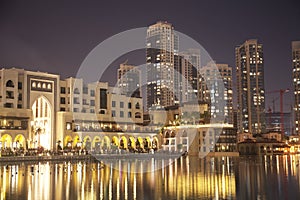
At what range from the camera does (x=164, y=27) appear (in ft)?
618

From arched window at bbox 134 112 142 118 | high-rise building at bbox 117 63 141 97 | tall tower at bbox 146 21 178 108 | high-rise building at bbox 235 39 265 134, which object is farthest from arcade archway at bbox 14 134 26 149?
high-rise building at bbox 235 39 265 134

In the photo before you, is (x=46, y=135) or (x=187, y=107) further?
(x=187, y=107)

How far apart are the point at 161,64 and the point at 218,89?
30197 millimetres

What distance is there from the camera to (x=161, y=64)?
642 feet

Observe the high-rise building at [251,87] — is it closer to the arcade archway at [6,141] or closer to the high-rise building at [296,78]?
the high-rise building at [296,78]

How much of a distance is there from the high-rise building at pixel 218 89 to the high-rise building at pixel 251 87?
5.10 m

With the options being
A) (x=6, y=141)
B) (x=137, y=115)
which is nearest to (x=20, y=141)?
(x=6, y=141)

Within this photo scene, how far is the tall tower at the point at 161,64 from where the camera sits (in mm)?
191000

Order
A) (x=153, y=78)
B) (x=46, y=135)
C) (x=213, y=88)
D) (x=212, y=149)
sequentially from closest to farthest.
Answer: (x=46, y=135) < (x=212, y=149) < (x=213, y=88) < (x=153, y=78)

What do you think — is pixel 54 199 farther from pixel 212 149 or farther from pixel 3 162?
pixel 212 149

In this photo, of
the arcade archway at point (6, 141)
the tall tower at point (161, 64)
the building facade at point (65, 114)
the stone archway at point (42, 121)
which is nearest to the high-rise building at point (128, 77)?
the tall tower at point (161, 64)

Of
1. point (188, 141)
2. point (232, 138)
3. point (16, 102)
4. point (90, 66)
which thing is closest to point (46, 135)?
point (16, 102)

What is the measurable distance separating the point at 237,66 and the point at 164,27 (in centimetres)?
3729

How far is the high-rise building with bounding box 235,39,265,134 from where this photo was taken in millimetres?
183750
